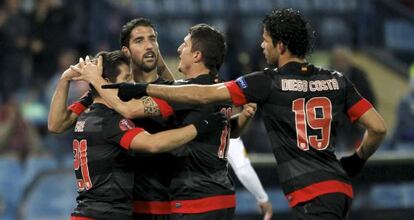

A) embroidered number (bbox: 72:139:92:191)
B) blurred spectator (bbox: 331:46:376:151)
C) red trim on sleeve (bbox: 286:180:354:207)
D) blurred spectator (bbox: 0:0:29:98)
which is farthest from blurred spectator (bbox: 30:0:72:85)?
red trim on sleeve (bbox: 286:180:354:207)

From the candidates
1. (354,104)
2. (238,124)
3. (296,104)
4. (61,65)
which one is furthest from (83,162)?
(61,65)

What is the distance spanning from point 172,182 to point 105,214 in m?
Result: 0.53

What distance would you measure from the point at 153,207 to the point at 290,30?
1579 mm

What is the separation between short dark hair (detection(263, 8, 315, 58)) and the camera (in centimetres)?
614

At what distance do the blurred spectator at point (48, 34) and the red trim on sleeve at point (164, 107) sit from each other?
7.71m

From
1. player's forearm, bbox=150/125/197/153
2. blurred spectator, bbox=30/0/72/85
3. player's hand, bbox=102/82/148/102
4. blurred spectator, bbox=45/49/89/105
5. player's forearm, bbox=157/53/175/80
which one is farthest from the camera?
blurred spectator, bbox=30/0/72/85

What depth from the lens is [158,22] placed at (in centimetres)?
1625

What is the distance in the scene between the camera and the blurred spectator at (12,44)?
13867 millimetres

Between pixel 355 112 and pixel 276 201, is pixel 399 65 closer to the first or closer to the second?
pixel 276 201

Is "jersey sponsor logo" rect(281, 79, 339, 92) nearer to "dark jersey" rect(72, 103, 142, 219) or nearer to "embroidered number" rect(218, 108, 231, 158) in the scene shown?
"embroidered number" rect(218, 108, 231, 158)

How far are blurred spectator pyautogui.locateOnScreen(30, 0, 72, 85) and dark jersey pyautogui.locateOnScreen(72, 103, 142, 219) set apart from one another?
7.62 metres

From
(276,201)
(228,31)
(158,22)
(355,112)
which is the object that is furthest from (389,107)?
(355,112)

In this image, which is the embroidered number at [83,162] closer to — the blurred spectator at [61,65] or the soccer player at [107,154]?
the soccer player at [107,154]

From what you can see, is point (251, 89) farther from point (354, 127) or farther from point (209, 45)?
point (354, 127)
